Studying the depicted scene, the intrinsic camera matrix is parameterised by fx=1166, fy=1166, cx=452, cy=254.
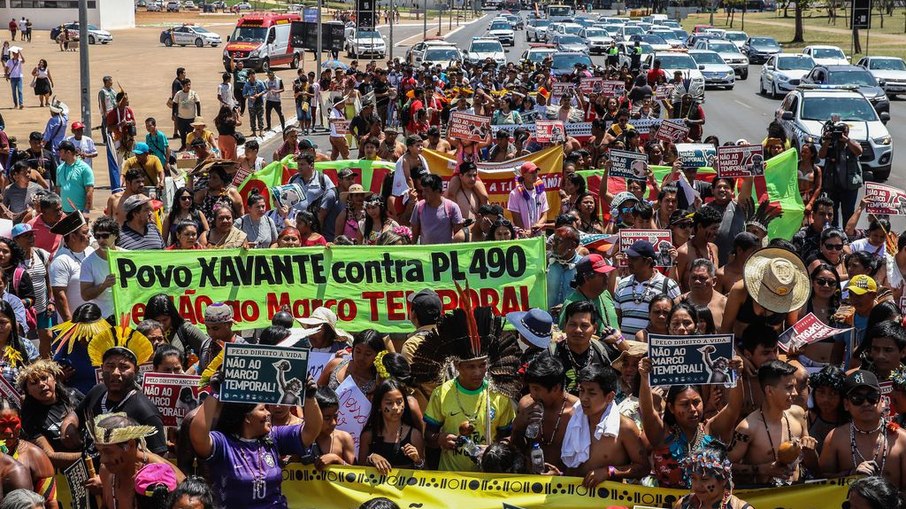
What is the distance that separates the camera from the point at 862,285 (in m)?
8.73

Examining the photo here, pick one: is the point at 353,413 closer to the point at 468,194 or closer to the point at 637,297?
the point at 637,297

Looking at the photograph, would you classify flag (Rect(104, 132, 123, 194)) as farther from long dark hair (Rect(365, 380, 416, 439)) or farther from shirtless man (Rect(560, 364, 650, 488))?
shirtless man (Rect(560, 364, 650, 488))

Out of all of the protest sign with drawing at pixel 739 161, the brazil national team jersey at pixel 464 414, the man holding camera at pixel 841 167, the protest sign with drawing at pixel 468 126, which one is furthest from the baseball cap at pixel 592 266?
the protest sign with drawing at pixel 468 126

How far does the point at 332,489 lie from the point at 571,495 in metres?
1.42

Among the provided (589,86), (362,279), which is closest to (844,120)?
(589,86)

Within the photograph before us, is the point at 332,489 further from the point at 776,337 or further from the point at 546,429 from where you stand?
the point at 776,337

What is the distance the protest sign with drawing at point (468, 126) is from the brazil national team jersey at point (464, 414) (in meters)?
9.01

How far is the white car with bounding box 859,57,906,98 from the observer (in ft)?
126

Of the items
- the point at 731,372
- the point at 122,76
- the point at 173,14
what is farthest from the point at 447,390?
the point at 173,14

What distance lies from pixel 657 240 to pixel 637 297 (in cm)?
128

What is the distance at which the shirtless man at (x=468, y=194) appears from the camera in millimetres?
12547

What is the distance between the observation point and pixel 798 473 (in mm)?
6703

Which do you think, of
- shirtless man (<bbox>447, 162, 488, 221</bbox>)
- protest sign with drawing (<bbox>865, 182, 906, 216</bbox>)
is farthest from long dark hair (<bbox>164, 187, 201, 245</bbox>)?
protest sign with drawing (<bbox>865, 182, 906, 216</bbox>)

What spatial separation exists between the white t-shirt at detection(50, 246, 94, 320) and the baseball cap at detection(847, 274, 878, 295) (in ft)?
20.4
